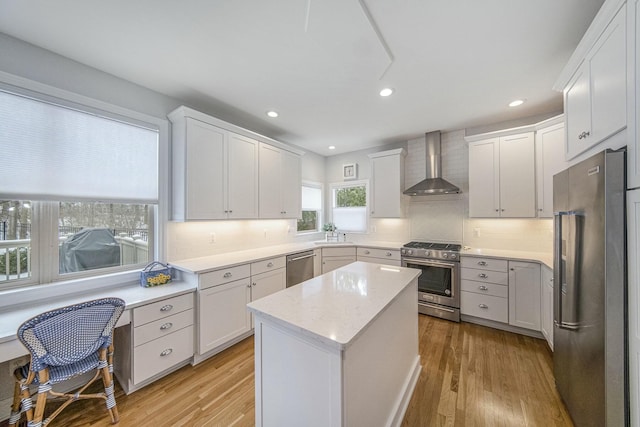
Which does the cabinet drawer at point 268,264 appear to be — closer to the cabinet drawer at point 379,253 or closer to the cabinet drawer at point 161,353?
the cabinet drawer at point 161,353

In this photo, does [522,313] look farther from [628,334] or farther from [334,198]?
[334,198]

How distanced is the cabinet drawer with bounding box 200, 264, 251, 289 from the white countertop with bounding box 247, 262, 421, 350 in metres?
1.16

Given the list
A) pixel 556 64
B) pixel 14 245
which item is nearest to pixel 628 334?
pixel 556 64

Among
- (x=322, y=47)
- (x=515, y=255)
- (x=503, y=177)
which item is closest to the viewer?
(x=322, y=47)

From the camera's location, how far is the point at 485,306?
293 cm

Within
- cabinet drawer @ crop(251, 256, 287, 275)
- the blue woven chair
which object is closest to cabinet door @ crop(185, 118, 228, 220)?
cabinet drawer @ crop(251, 256, 287, 275)

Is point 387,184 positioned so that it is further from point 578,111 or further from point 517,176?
point 578,111

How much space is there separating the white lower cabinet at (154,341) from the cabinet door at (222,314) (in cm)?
11

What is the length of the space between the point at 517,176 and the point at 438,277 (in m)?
1.65

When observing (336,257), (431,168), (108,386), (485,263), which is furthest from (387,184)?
(108,386)

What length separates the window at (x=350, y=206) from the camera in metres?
4.63

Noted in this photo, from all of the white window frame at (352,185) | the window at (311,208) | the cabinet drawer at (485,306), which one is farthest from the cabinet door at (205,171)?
the cabinet drawer at (485,306)

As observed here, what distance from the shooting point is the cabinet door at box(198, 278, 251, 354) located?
2277 mm

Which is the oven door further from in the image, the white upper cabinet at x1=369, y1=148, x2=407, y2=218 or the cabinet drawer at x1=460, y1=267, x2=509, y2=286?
the white upper cabinet at x1=369, y1=148, x2=407, y2=218
